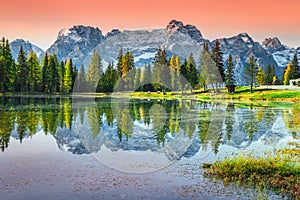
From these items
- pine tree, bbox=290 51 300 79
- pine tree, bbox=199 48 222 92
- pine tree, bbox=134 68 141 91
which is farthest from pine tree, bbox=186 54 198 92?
pine tree, bbox=290 51 300 79

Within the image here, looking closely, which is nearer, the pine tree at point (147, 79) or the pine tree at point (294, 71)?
the pine tree at point (294, 71)

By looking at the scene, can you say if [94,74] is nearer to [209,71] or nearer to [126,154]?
[209,71]

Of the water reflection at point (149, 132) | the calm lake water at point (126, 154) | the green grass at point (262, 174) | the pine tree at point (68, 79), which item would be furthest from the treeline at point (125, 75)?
the green grass at point (262, 174)

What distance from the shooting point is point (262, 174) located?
15.6 m

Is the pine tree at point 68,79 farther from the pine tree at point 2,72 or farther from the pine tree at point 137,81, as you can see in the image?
the pine tree at point 2,72

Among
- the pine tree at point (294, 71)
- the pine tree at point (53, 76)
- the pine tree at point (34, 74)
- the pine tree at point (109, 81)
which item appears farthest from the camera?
the pine tree at point (109, 81)

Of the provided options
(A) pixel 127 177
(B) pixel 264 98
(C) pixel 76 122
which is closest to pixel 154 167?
Answer: (A) pixel 127 177

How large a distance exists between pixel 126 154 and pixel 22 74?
91.3 m

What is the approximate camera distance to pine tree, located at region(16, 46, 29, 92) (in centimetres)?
10514

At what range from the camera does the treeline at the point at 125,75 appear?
341ft

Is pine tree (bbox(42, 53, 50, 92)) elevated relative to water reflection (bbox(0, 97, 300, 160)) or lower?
elevated

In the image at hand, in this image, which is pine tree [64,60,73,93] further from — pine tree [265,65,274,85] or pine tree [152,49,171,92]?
pine tree [265,65,274,85]

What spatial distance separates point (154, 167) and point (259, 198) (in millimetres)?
6861

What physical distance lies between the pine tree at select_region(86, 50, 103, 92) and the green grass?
384 ft
